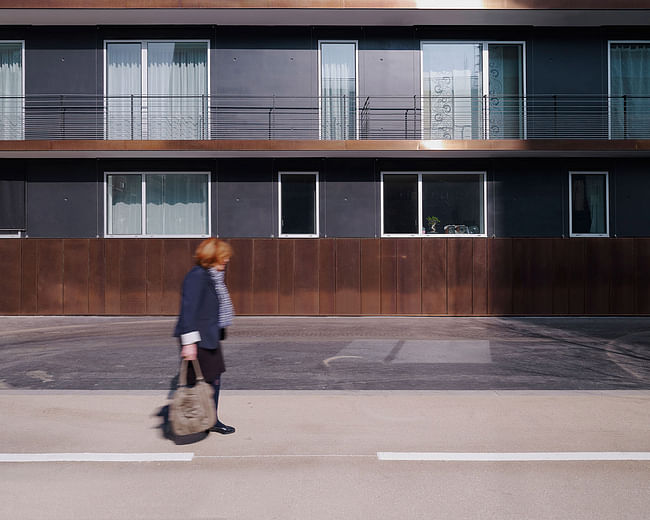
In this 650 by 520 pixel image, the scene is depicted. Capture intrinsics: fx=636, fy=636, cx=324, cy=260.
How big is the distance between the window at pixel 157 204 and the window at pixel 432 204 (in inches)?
196

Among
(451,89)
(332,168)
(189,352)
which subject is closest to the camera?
(189,352)

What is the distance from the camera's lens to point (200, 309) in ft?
18.5

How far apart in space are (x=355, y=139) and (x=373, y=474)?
41.8ft

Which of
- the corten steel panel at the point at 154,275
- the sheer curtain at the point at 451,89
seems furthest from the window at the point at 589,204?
the corten steel panel at the point at 154,275

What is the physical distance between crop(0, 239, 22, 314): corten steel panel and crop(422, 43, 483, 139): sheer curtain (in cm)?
1146

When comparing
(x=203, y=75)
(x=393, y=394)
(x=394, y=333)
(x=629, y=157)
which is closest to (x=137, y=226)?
(x=203, y=75)

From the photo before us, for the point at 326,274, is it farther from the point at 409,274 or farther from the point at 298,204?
the point at 409,274

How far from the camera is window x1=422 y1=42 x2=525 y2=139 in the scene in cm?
1698

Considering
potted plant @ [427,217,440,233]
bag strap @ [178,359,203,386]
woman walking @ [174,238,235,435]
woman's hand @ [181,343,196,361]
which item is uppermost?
potted plant @ [427,217,440,233]

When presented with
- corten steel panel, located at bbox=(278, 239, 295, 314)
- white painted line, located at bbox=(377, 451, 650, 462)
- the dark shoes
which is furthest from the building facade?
white painted line, located at bbox=(377, 451, 650, 462)

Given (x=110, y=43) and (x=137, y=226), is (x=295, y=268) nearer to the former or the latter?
(x=137, y=226)

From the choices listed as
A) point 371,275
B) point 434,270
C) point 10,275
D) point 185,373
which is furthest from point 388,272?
point 185,373

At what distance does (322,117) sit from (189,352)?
12.3 m

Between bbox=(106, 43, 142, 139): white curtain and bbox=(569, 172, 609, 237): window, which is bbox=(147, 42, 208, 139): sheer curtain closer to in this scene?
bbox=(106, 43, 142, 139): white curtain
